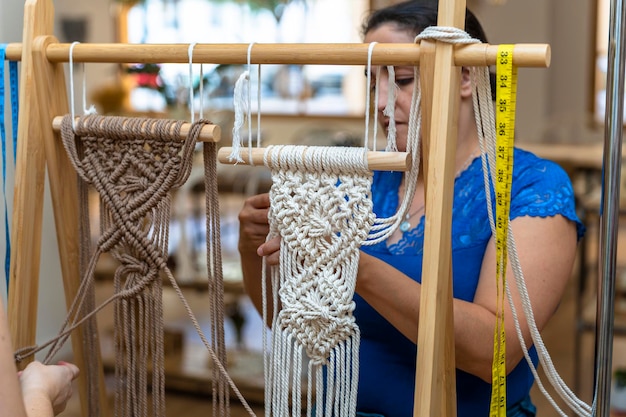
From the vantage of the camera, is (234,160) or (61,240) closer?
(234,160)

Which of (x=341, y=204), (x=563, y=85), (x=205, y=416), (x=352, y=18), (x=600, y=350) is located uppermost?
(x=352, y=18)

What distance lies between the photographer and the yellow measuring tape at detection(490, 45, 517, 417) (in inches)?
39.6

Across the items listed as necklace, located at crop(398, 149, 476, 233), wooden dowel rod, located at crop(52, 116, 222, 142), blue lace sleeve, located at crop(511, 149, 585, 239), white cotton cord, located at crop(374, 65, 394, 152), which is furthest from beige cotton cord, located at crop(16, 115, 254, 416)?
blue lace sleeve, located at crop(511, 149, 585, 239)

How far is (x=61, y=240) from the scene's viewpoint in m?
1.36

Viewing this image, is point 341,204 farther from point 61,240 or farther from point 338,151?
point 61,240

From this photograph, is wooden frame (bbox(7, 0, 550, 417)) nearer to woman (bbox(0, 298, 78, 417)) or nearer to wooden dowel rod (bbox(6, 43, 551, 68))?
wooden dowel rod (bbox(6, 43, 551, 68))

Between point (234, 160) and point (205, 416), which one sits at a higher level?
point (234, 160)

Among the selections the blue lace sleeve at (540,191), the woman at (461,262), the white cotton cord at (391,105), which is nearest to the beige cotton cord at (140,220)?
the woman at (461,262)

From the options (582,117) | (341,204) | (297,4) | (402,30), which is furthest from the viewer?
(297,4)

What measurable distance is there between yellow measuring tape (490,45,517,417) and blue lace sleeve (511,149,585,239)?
0.24 metres

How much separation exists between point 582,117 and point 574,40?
71 cm

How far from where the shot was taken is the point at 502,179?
3.48 feet

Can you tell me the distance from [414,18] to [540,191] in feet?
1.20

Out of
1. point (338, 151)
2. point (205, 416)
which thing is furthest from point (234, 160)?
point (205, 416)
